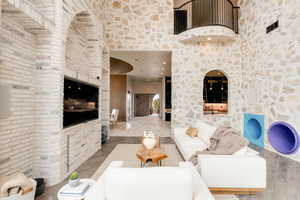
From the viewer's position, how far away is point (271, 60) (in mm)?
3957

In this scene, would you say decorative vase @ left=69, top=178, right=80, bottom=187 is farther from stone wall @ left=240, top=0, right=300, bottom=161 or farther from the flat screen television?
stone wall @ left=240, top=0, right=300, bottom=161

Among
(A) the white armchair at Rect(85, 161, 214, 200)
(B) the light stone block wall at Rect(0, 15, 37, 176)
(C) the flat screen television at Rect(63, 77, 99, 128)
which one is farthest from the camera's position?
(C) the flat screen television at Rect(63, 77, 99, 128)

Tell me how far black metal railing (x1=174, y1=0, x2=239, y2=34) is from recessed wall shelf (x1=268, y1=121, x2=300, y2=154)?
361 centimetres

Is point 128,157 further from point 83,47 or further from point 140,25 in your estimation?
point 140,25

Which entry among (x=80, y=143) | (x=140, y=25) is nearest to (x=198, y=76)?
(x=140, y=25)

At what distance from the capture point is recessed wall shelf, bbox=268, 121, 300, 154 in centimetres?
338

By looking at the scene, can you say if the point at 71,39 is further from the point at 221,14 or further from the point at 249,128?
the point at 249,128

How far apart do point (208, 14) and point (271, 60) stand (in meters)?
2.75

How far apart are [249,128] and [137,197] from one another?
5.23 meters

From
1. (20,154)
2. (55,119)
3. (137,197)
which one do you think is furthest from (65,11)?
(137,197)

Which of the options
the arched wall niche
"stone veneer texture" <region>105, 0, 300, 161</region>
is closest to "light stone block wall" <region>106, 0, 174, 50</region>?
"stone veneer texture" <region>105, 0, 300, 161</region>

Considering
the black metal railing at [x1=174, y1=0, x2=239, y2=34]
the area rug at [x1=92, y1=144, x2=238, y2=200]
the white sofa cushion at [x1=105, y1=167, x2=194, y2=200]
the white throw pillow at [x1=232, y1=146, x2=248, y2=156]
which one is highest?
the black metal railing at [x1=174, y1=0, x2=239, y2=34]

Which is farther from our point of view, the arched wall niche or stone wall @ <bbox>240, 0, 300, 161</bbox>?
stone wall @ <bbox>240, 0, 300, 161</bbox>

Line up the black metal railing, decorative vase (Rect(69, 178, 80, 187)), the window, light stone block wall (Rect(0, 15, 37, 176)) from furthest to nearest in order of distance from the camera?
the window, the black metal railing, light stone block wall (Rect(0, 15, 37, 176)), decorative vase (Rect(69, 178, 80, 187))
